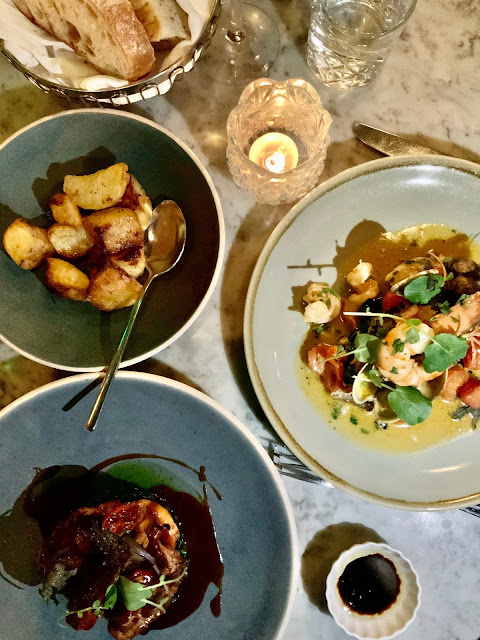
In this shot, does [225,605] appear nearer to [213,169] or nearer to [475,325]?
→ [475,325]

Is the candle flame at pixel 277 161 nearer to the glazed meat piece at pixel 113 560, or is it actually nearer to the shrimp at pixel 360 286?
the shrimp at pixel 360 286

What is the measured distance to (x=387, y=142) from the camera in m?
1.26

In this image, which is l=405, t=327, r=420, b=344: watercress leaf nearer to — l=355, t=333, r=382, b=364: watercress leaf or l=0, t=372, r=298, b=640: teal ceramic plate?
l=355, t=333, r=382, b=364: watercress leaf

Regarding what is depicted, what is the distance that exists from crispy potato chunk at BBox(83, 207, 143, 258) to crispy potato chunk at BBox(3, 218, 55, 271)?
0.36ft

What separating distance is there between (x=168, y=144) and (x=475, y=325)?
85cm

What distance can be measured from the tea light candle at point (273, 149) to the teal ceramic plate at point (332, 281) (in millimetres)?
161

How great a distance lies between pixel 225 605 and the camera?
1.22 meters

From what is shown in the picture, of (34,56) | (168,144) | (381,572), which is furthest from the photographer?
(381,572)

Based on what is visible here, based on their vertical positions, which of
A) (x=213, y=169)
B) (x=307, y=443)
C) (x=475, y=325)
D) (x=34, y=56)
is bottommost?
(x=307, y=443)

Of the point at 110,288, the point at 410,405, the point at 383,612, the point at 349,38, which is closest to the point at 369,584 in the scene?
the point at 383,612

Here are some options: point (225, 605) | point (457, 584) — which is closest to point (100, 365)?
point (225, 605)

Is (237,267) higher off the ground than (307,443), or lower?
higher

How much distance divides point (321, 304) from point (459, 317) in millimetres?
318

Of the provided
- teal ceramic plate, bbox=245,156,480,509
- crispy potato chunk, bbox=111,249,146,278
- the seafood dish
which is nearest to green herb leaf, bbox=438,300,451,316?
the seafood dish
